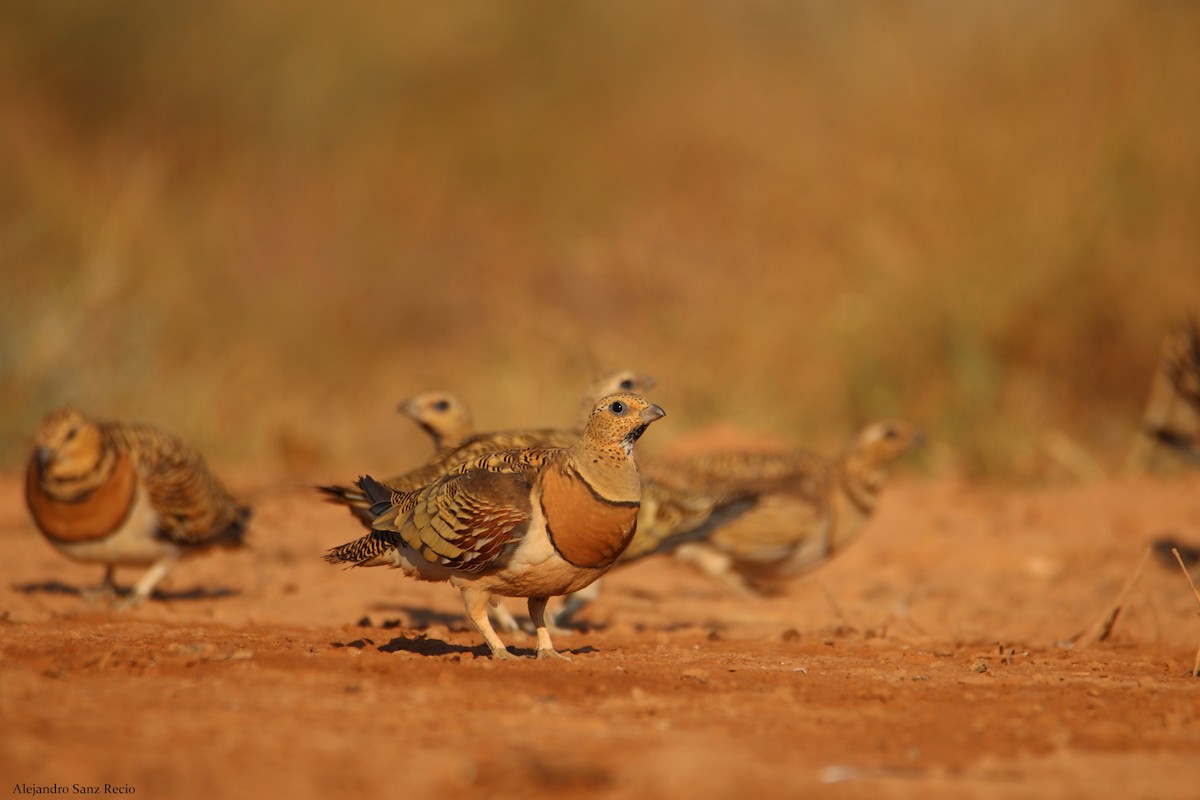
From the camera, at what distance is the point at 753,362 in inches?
573

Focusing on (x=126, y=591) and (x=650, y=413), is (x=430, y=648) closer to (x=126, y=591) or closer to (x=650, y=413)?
(x=650, y=413)

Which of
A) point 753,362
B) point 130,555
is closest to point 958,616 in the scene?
point 130,555

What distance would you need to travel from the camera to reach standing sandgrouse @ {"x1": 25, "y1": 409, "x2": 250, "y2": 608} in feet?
24.2

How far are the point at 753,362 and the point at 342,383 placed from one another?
4525mm

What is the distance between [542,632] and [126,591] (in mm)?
3997

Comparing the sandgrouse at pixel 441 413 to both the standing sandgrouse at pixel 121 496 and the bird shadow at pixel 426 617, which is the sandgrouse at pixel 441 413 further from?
the standing sandgrouse at pixel 121 496

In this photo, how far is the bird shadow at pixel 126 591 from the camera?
27.0ft

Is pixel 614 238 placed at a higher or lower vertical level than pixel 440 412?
higher

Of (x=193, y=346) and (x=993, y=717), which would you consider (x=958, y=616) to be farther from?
(x=193, y=346)

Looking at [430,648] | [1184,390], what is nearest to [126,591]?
[430,648]

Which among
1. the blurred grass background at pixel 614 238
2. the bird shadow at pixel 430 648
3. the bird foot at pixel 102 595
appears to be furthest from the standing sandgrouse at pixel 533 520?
the blurred grass background at pixel 614 238

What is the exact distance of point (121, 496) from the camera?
7.52 meters

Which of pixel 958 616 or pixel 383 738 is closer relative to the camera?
pixel 383 738

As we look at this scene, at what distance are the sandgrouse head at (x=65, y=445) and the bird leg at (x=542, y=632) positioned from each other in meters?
2.84
